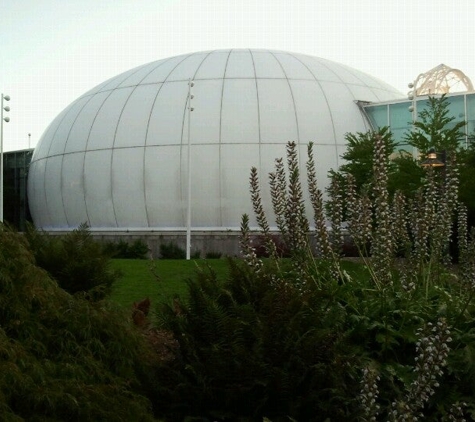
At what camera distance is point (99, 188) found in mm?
41219

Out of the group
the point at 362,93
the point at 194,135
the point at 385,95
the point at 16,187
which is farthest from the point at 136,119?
the point at 16,187

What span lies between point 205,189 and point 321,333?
1233 inches

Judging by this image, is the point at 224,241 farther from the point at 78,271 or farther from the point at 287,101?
the point at 78,271

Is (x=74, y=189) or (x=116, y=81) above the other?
(x=116, y=81)

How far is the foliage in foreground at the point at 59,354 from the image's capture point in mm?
6102

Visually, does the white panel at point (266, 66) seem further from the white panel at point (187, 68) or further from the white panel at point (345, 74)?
the white panel at point (345, 74)

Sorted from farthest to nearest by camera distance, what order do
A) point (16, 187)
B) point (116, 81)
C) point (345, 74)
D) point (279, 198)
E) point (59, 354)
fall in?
point (16, 187) → point (116, 81) → point (345, 74) → point (279, 198) → point (59, 354)

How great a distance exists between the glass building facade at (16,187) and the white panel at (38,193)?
6767mm

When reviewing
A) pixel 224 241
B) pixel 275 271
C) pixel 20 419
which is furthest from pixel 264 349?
pixel 224 241

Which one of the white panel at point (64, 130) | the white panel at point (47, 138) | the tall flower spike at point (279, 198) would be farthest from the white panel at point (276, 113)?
the tall flower spike at point (279, 198)

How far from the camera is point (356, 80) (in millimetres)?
45281

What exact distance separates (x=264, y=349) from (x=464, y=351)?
2.03m

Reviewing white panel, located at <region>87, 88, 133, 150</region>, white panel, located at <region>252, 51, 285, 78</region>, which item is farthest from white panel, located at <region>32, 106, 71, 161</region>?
white panel, located at <region>252, 51, 285, 78</region>

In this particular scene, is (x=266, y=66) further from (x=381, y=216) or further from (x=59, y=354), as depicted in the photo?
(x=59, y=354)
